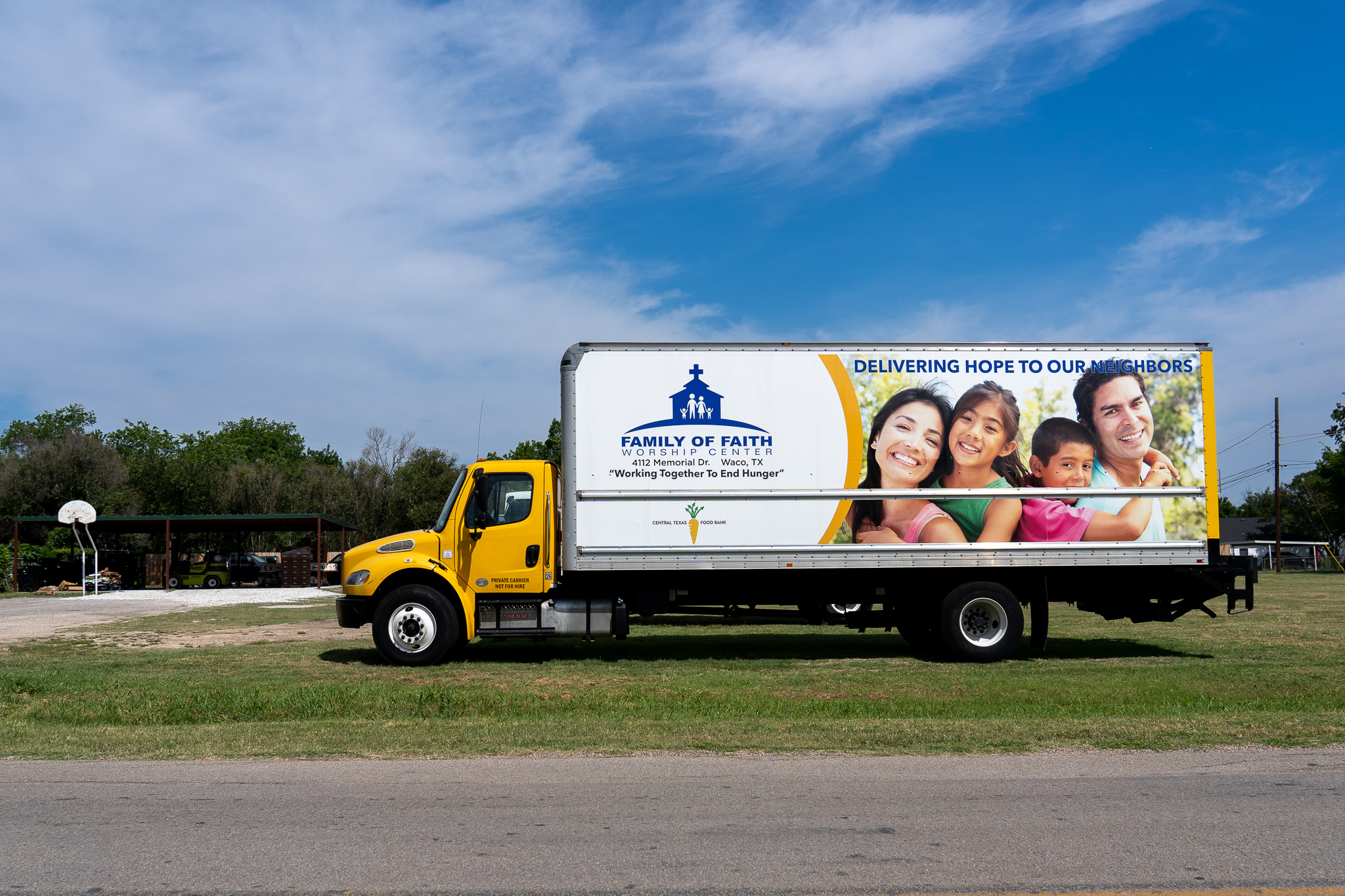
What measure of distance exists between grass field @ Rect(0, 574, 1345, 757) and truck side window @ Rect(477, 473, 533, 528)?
1941 mm

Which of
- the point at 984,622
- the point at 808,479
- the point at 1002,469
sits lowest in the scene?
the point at 984,622

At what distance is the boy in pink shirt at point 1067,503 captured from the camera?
12.4 meters

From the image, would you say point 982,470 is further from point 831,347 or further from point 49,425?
point 49,425

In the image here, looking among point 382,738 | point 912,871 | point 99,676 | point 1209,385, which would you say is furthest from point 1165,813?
point 99,676

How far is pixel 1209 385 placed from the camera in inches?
496

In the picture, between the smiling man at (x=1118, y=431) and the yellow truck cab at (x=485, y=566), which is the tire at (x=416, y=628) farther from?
the smiling man at (x=1118, y=431)

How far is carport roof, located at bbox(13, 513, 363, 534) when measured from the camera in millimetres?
38406

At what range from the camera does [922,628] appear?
1355 centimetres

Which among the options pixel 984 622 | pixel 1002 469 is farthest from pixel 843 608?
pixel 1002 469

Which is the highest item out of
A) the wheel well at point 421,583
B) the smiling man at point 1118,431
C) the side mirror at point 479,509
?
the smiling man at point 1118,431

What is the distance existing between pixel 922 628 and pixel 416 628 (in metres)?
6.91

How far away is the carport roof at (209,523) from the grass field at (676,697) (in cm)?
2394

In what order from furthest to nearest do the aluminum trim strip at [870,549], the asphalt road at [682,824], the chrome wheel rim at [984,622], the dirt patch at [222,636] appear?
the dirt patch at [222,636], the chrome wheel rim at [984,622], the aluminum trim strip at [870,549], the asphalt road at [682,824]

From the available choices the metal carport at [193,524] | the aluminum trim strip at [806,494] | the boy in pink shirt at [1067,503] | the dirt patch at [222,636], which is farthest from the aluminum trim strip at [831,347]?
the metal carport at [193,524]
